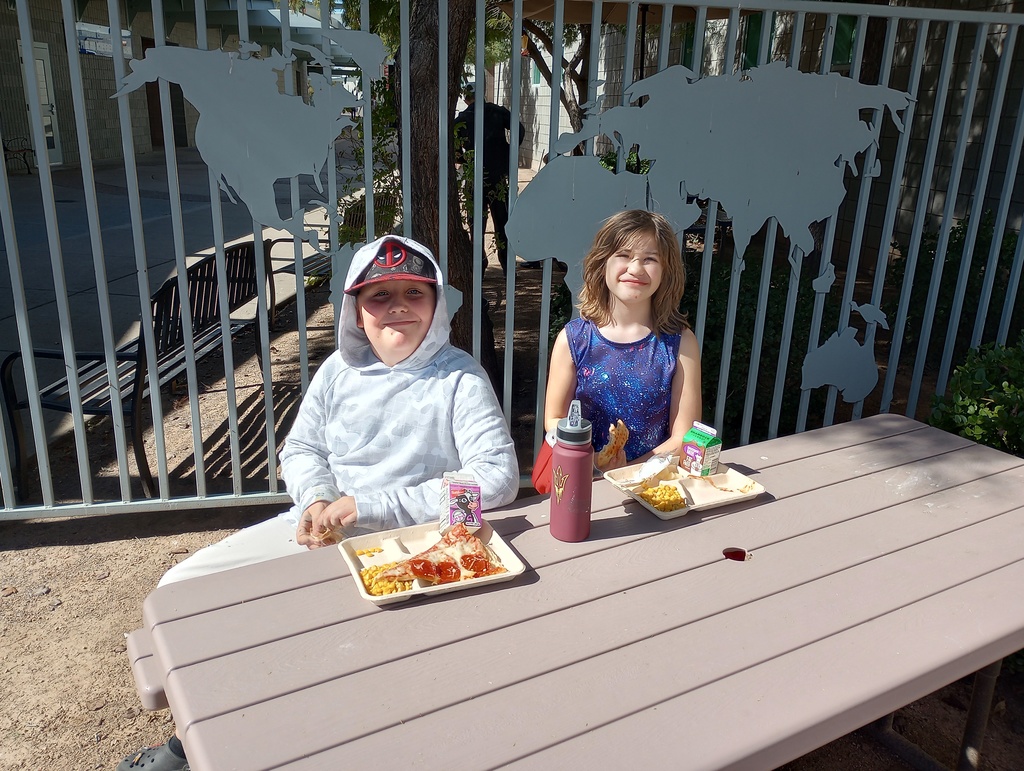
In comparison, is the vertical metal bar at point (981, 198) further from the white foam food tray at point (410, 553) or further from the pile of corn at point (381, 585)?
the pile of corn at point (381, 585)

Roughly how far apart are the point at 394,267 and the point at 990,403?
85.5 inches

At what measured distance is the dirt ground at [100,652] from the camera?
8.07 ft

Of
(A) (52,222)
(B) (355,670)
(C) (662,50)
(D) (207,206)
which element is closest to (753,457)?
(B) (355,670)

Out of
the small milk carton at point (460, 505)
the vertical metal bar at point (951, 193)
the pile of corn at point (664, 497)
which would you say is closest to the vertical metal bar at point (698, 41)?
the vertical metal bar at point (951, 193)

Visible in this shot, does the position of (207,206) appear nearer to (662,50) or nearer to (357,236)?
(357,236)

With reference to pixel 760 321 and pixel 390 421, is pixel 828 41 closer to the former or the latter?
pixel 760 321

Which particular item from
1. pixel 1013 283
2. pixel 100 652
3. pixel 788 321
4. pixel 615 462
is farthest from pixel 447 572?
pixel 1013 283

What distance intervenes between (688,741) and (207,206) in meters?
13.5

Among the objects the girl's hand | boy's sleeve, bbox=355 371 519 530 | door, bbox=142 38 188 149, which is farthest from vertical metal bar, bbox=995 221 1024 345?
door, bbox=142 38 188 149

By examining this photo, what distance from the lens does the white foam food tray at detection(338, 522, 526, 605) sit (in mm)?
1639

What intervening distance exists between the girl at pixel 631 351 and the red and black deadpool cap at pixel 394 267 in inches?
26.7

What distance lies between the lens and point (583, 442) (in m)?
1.76

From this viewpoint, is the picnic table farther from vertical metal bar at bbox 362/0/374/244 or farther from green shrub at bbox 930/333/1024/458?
vertical metal bar at bbox 362/0/374/244

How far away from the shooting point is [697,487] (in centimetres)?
216
